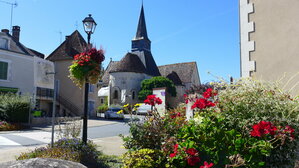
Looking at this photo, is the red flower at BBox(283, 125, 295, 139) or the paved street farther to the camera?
the paved street

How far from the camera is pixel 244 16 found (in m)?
5.87

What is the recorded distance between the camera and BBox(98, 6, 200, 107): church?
50.9 m

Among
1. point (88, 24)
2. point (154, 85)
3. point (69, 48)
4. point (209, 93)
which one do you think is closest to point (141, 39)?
point (154, 85)

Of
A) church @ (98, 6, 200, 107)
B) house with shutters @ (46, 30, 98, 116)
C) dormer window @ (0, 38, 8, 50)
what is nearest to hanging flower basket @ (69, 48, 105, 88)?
dormer window @ (0, 38, 8, 50)

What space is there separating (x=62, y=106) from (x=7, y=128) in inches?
500

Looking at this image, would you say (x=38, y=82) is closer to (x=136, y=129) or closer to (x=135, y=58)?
(x=136, y=129)

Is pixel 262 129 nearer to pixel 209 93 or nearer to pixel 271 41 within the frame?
pixel 209 93

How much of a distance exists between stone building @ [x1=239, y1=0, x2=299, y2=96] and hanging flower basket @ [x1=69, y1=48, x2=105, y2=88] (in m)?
3.47

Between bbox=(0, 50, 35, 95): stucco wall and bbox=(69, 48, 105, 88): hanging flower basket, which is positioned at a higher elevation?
bbox=(0, 50, 35, 95): stucco wall

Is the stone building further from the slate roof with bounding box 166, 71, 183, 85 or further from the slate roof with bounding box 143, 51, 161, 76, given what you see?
the slate roof with bounding box 166, 71, 183, 85

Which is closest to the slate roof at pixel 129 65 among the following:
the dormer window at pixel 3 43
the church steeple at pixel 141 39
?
the church steeple at pixel 141 39

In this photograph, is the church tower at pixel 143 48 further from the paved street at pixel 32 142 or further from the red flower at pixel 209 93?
the red flower at pixel 209 93

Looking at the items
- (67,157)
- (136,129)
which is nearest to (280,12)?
(136,129)

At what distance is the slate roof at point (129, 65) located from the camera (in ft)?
169
